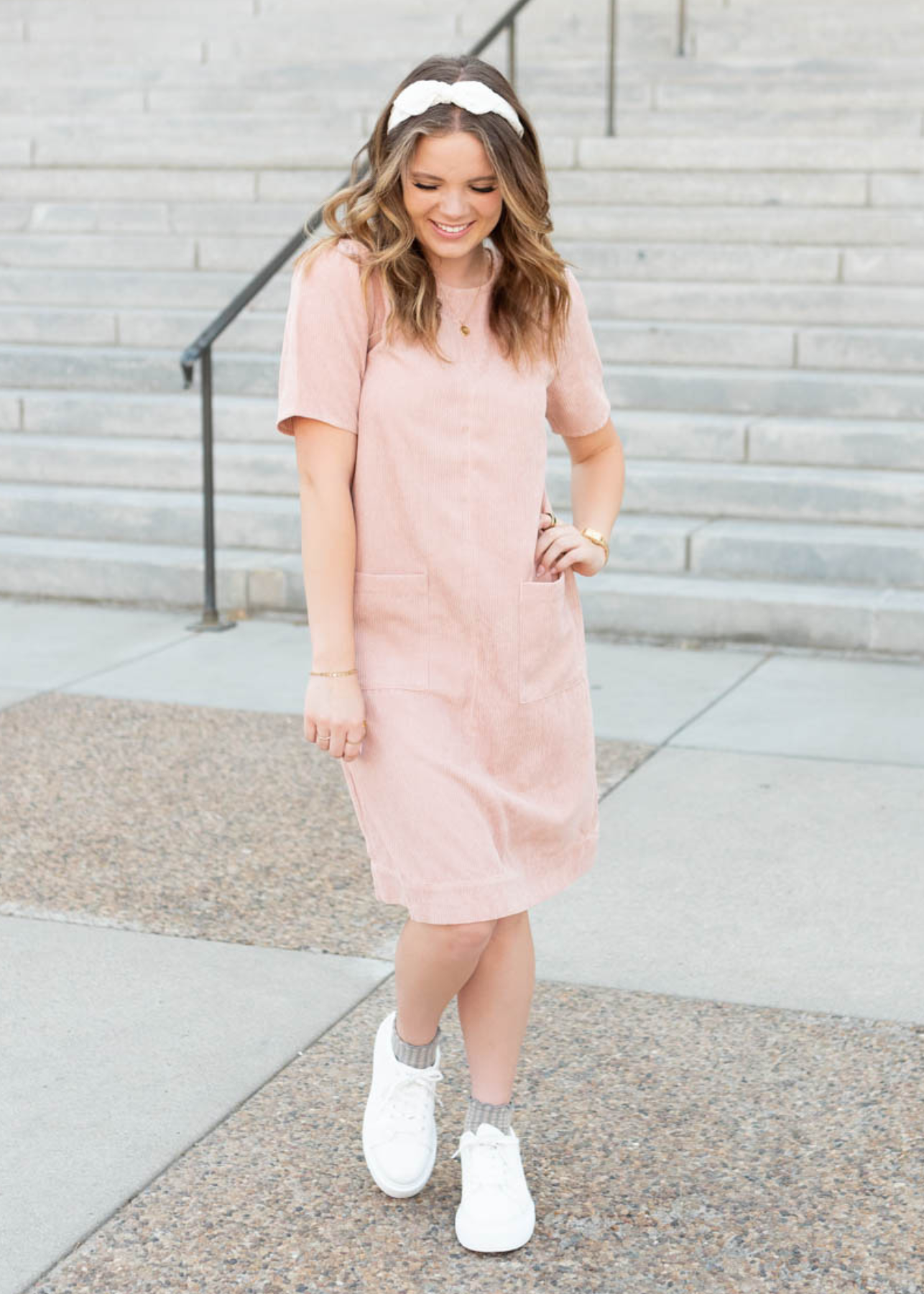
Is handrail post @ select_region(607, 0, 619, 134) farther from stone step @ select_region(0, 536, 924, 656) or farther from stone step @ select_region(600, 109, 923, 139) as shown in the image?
stone step @ select_region(0, 536, 924, 656)

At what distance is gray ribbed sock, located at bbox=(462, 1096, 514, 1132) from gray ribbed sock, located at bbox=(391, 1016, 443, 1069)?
0.11 metres

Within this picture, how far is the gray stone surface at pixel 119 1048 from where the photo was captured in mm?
2943

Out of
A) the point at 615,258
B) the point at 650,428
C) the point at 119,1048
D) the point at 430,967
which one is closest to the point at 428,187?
the point at 430,967

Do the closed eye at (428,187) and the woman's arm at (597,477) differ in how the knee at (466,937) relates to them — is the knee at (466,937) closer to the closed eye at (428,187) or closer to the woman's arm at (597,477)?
the woman's arm at (597,477)

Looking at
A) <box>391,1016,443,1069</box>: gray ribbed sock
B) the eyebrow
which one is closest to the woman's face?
the eyebrow

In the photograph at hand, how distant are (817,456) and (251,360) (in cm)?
262

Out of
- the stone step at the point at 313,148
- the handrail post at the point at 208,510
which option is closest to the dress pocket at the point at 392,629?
the handrail post at the point at 208,510

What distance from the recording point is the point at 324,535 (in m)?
2.63

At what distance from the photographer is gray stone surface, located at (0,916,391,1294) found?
2.94 m

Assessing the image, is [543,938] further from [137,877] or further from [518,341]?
[518,341]

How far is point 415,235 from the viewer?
8.56 feet

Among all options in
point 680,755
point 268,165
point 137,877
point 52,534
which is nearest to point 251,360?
point 52,534

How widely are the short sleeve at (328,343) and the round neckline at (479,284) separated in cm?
13

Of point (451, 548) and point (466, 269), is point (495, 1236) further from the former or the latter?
point (466, 269)
